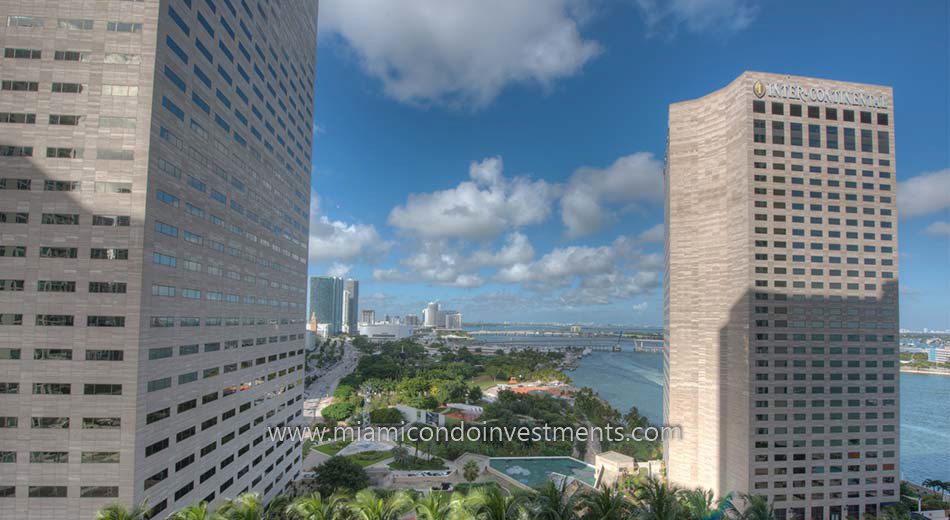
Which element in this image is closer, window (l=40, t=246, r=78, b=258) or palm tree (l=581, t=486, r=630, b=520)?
palm tree (l=581, t=486, r=630, b=520)

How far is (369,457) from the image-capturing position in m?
66.1

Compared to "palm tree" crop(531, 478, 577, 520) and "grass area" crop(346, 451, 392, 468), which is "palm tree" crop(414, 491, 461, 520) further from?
"grass area" crop(346, 451, 392, 468)

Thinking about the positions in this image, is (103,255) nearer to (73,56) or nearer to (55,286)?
(55,286)

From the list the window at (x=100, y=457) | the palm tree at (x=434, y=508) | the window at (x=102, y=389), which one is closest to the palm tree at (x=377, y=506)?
the palm tree at (x=434, y=508)

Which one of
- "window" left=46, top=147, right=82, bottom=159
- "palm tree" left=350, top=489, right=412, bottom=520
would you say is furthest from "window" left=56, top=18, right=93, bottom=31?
"palm tree" left=350, top=489, right=412, bottom=520

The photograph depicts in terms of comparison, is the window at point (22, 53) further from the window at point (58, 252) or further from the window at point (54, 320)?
the window at point (54, 320)

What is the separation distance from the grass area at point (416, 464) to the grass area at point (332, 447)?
14.0 meters

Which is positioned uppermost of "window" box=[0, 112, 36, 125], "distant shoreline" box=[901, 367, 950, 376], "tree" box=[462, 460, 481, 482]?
"window" box=[0, 112, 36, 125]

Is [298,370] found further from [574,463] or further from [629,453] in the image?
[629,453]

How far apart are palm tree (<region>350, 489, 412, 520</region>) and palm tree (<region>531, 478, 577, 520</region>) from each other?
6755 millimetres

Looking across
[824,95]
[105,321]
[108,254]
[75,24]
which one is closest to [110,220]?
[108,254]

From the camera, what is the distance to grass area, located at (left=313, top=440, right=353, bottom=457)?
71.4 metres

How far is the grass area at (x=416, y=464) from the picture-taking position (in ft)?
202

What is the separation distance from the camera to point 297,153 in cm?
5916
